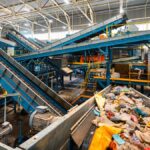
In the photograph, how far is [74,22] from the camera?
1795 centimetres

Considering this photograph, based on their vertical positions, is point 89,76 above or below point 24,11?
below

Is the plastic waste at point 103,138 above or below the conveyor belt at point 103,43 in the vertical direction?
below

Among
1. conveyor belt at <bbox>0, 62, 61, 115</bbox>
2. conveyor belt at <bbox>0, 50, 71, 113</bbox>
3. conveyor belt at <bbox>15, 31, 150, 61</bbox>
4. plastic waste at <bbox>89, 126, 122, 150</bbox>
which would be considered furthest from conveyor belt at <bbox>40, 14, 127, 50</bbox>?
plastic waste at <bbox>89, 126, 122, 150</bbox>

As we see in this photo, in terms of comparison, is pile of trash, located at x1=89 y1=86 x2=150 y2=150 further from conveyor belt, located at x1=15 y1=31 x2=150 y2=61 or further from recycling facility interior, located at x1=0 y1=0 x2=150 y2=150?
conveyor belt, located at x1=15 y1=31 x2=150 y2=61

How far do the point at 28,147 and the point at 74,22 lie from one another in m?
18.3

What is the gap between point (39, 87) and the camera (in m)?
5.32

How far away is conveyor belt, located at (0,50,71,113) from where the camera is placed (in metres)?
4.99

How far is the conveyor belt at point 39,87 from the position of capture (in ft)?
16.4

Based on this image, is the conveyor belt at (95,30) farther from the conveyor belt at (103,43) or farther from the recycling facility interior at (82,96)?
the conveyor belt at (103,43)

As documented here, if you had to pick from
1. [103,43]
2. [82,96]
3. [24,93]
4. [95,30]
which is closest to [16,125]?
[24,93]

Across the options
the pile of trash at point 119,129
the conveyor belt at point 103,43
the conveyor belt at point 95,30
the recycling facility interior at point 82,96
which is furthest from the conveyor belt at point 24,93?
the conveyor belt at point 95,30

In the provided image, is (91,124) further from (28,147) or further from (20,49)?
(20,49)

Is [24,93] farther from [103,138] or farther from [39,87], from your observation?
[103,138]

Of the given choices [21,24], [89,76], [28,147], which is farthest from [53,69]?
[21,24]
